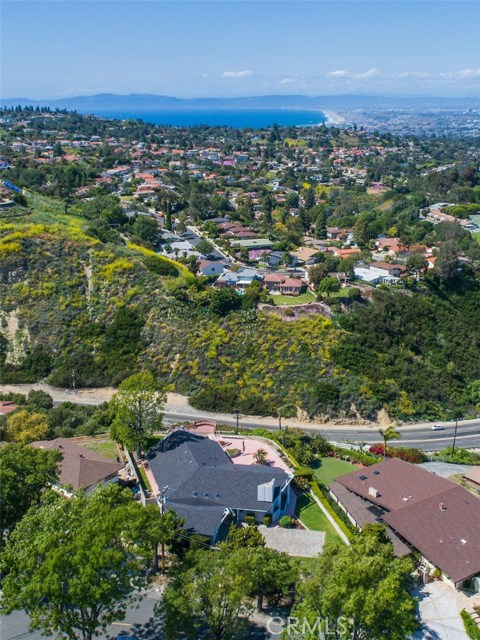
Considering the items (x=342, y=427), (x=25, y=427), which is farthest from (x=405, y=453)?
(x=25, y=427)

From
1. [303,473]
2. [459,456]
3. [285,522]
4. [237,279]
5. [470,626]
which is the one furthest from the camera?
[237,279]

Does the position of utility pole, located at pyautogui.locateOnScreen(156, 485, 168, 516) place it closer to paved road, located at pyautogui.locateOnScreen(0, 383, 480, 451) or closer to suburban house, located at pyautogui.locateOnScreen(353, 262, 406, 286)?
paved road, located at pyautogui.locateOnScreen(0, 383, 480, 451)

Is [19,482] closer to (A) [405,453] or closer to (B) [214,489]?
(B) [214,489]

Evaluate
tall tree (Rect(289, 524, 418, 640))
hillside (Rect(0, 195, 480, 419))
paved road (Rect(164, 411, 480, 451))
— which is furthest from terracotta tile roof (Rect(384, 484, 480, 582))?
hillside (Rect(0, 195, 480, 419))

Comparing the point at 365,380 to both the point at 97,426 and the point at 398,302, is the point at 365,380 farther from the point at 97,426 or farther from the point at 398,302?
the point at 97,426

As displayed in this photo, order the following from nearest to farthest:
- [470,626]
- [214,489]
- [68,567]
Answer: [68,567] < [470,626] < [214,489]

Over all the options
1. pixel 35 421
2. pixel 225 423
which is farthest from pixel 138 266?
pixel 35 421
